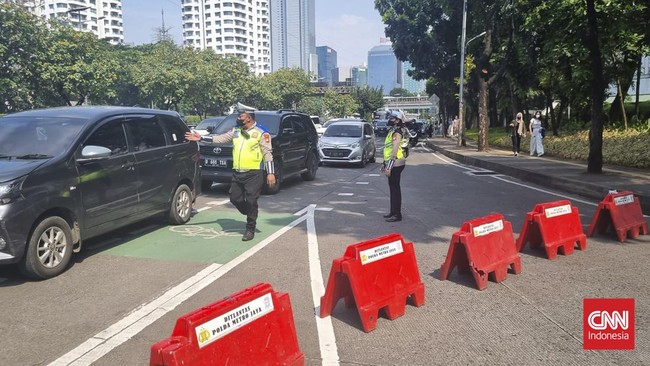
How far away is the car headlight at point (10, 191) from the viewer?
509 centimetres

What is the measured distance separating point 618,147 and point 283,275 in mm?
15857

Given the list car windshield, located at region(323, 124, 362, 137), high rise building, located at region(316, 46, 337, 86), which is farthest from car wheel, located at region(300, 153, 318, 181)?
high rise building, located at region(316, 46, 337, 86)

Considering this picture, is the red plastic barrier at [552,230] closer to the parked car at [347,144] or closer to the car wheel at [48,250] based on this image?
the car wheel at [48,250]

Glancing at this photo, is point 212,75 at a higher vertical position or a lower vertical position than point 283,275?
higher

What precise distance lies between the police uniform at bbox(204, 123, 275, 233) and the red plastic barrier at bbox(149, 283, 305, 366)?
3907 mm

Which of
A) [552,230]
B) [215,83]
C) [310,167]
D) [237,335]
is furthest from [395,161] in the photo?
[215,83]

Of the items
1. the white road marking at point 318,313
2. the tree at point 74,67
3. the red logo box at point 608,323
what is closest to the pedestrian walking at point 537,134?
the white road marking at point 318,313

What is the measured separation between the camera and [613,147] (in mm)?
17797

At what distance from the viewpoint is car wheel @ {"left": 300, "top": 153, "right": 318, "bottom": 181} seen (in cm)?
1432

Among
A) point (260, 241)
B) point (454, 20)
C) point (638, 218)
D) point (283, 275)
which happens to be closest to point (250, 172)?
point (260, 241)

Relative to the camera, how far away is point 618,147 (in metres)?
17.5

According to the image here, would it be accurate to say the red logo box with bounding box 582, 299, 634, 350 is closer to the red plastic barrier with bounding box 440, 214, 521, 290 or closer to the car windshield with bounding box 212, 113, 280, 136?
the red plastic barrier with bounding box 440, 214, 521, 290

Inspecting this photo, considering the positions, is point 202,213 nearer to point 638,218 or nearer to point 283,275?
point 283,275

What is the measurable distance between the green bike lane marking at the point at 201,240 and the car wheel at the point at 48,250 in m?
0.88
